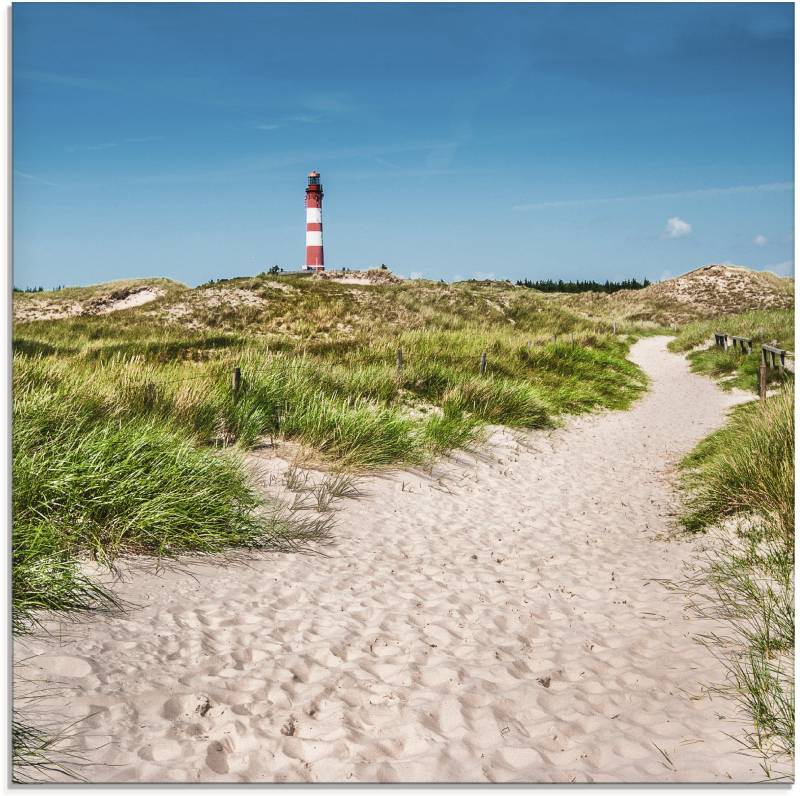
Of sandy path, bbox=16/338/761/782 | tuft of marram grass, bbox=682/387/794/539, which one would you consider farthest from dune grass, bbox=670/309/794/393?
sandy path, bbox=16/338/761/782

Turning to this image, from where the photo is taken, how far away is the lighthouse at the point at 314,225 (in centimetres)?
5231

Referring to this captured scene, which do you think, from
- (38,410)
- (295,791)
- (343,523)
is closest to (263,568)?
(343,523)

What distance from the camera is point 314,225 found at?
5291cm

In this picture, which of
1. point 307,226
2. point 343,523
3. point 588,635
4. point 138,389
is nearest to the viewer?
point 588,635

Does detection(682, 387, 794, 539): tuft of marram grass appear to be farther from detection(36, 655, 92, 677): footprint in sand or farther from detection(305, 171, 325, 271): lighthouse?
detection(305, 171, 325, 271): lighthouse

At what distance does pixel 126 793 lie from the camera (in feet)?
8.29

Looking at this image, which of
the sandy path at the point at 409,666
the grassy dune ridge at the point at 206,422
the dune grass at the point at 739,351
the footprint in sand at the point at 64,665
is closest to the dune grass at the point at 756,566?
the sandy path at the point at 409,666

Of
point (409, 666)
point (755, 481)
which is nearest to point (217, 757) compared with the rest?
point (409, 666)

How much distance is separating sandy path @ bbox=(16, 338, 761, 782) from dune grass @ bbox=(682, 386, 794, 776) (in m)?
0.19

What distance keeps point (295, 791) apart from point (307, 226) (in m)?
53.8

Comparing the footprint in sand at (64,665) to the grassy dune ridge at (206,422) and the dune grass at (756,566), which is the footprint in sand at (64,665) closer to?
the grassy dune ridge at (206,422)

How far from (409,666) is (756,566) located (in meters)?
3.20

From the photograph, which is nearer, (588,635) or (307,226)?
(588,635)

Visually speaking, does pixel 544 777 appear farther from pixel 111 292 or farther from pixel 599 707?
pixel 111 292
